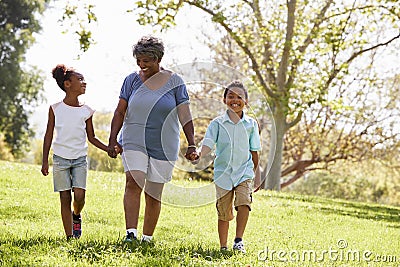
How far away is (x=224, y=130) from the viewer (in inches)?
233

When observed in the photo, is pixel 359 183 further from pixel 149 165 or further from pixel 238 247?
pixel 149 165

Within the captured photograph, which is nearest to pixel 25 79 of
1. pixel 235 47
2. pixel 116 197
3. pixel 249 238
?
pixel 235 47

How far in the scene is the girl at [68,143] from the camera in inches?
231

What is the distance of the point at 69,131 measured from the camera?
19.4 ft

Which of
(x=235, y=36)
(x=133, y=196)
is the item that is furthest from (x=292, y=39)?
(x=133, y=196)

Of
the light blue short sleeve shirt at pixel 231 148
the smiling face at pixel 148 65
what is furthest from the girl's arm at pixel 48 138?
the light blue short sleeve shirt at pixel 231 148

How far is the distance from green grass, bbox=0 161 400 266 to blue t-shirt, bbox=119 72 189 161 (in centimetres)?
55

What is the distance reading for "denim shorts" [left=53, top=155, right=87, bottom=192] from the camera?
585cm

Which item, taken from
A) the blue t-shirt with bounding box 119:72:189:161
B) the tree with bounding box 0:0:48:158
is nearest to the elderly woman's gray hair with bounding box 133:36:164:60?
the blue t-shirt with bounding box 119:72:189:161

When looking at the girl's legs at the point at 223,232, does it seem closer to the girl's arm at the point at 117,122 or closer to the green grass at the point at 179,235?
the green grass at the point at 179,235

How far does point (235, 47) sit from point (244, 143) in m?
24.3

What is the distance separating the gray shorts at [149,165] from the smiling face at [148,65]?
75 cm

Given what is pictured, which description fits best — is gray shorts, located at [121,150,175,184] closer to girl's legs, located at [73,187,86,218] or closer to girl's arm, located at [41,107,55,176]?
girl's legs, located at [73,187,86,218]

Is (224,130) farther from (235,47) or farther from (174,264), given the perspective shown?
(235,47)
